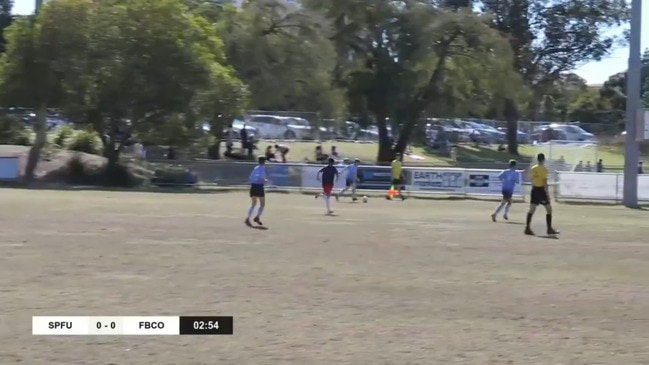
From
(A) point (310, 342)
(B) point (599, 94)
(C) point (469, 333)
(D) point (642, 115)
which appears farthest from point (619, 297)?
(B) point (599, 94)

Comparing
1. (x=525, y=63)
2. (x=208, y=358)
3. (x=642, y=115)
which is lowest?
(x=208, y=358)

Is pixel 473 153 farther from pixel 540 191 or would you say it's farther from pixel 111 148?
pixel 540 191

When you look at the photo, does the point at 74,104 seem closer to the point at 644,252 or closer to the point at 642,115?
the point at 642,115

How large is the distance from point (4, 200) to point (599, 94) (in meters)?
84.7

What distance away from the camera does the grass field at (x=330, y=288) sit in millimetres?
10070

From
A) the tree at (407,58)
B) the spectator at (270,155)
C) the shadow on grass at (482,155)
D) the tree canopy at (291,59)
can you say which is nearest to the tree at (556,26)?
the tree canopy at (291,59)

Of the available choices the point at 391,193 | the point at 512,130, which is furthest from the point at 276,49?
the point at 512,130

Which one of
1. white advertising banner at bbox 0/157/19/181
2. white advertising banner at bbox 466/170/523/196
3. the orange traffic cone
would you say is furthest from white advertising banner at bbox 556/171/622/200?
white advertising banner at bbox 0/157/19/181

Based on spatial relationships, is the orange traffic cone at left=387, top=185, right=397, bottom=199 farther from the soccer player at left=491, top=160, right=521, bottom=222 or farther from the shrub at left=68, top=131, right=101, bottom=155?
the shrub at left=68, top=131, right=101, bottom=155

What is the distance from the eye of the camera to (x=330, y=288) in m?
14.3

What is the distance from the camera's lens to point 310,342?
1040 cm

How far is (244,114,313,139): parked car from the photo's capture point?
61291mm
